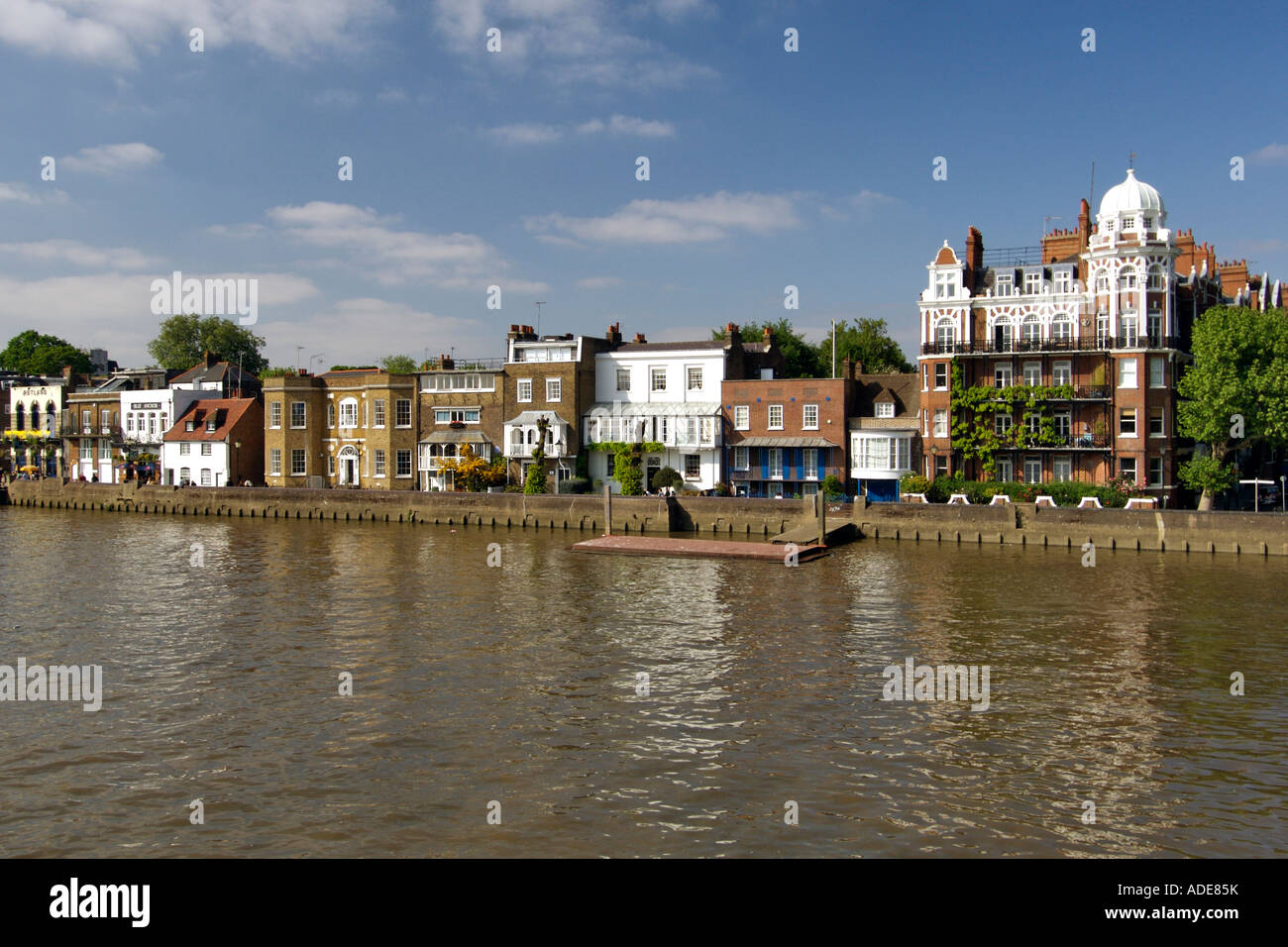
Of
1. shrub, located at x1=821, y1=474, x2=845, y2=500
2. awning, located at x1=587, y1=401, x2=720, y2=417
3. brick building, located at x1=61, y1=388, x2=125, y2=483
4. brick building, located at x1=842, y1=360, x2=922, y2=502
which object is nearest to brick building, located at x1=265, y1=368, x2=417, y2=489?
awning, located at x1=587, y1=401, x2=720, y2=417

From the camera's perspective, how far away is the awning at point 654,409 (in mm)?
63969

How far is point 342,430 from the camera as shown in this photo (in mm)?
73750

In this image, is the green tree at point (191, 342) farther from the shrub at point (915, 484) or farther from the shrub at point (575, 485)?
the shrub at point (915, 484)

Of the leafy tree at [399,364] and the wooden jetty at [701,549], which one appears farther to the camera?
the leafy tree at [399,364]

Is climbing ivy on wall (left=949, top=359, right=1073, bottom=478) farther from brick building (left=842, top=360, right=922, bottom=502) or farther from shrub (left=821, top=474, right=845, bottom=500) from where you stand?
shrub (left=821, top=474, right=845, bottom=500)

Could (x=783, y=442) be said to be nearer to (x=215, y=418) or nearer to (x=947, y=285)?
(x=947, y=285)

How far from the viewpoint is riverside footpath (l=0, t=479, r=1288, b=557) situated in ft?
148

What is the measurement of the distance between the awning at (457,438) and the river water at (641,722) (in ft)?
110

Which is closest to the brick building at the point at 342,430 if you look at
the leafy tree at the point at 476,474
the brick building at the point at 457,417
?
the brick building at the point at 457,417

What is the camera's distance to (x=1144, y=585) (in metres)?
35.4

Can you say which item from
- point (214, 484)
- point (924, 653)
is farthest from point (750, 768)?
point (214, 484)

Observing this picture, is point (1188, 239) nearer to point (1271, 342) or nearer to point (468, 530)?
point (1271, 342)

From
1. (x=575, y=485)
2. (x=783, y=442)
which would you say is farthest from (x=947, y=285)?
(x=575, y=485)

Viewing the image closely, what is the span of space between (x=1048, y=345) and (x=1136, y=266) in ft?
20.1
